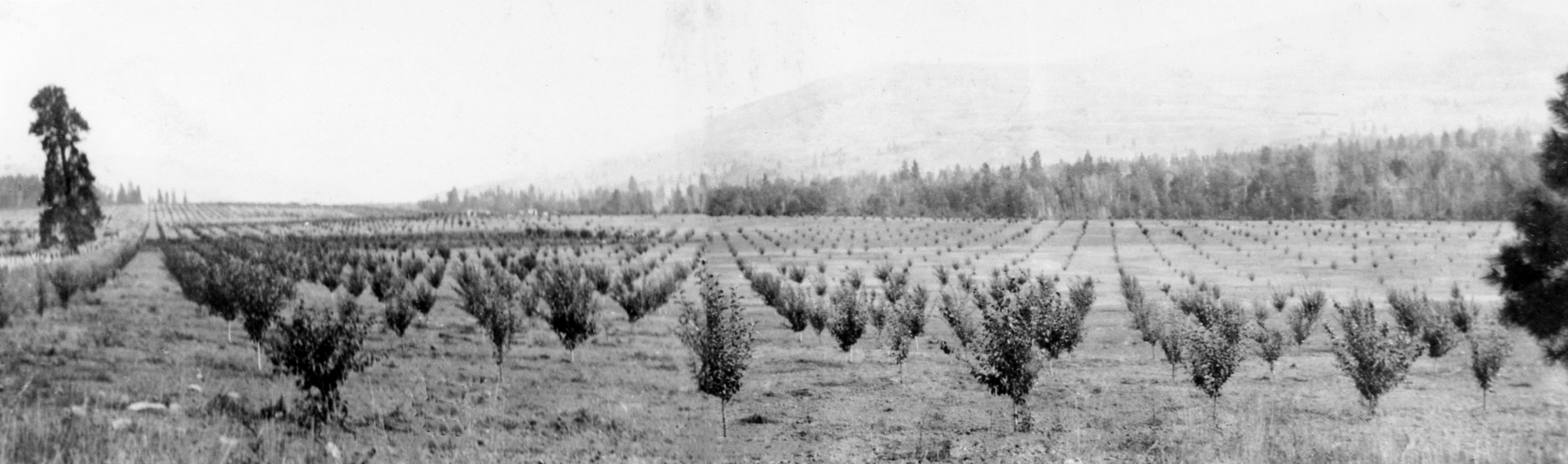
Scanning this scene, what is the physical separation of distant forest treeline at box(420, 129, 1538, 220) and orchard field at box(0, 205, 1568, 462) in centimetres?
2863

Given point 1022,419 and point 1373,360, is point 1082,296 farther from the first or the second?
point 1022,419

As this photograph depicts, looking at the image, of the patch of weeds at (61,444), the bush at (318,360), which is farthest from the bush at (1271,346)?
the patch of weeds at (61,444)

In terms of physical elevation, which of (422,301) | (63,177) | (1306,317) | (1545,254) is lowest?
(1306,317)

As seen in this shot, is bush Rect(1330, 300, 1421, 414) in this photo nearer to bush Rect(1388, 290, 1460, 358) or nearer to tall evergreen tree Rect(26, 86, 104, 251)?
bush Rect(1388, 290, 1460, 358)

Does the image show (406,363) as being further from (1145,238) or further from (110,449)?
(1145,238)

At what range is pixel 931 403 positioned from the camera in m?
18.0

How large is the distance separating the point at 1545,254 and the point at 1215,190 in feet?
363

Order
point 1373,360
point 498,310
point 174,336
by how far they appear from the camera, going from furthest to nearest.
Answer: point 174,336 → point 498,310 → point 1373,360

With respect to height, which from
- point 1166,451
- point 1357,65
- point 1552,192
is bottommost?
point 1166,451

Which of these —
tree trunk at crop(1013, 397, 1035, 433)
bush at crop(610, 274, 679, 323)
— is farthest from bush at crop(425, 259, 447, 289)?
tree trunk at crop(1013, 397, 1035, 433)

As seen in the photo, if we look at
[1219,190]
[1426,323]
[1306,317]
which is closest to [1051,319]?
[1426,323]

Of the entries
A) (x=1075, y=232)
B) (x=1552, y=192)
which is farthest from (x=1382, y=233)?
(x=1552, y=192)

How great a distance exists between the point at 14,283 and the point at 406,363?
13758 mm

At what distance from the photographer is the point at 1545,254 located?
15.9m
